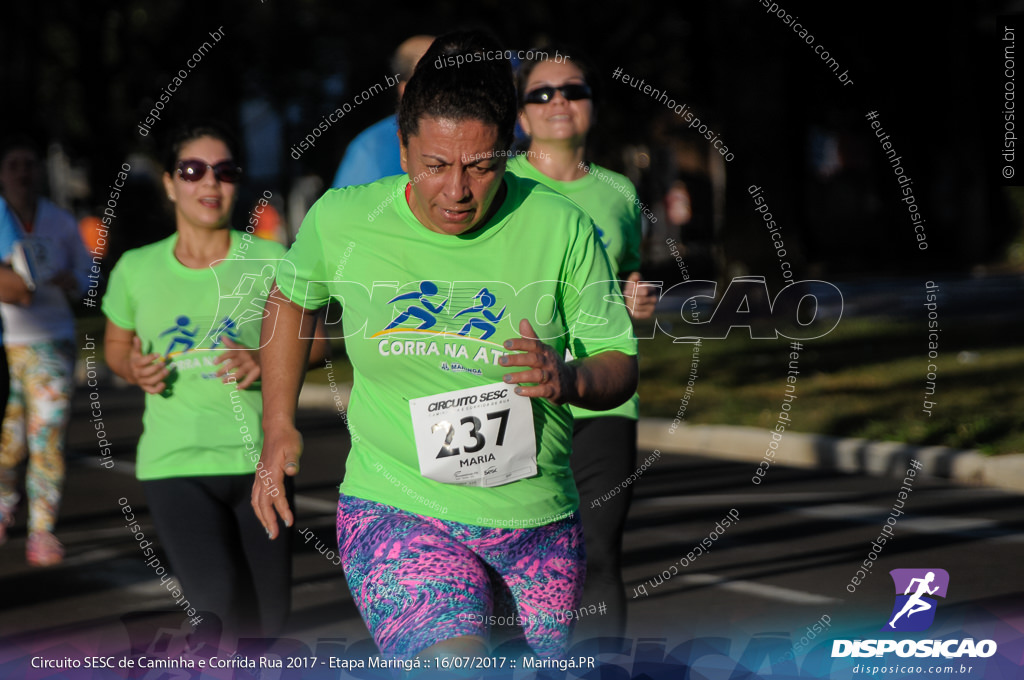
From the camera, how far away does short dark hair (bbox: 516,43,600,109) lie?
5.36m

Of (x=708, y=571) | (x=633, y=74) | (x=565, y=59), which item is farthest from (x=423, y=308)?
(x=633, y=74)

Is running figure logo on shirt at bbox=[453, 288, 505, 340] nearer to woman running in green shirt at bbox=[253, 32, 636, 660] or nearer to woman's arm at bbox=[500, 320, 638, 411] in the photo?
woman running in green shirt at bbox=[253, 32, 636, 660]

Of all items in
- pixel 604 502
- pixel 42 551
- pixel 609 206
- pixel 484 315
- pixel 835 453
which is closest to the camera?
pixel 484 315

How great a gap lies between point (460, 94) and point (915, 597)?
11.8 ft

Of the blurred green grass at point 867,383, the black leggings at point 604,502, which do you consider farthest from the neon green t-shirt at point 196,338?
the blurred green grass at point 867,383

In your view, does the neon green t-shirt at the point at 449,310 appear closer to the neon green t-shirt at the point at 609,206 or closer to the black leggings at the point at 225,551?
the black leggings at the point at 225,551

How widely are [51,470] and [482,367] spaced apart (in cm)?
495

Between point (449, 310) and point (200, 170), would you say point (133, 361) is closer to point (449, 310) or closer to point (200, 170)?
point (200, 170)

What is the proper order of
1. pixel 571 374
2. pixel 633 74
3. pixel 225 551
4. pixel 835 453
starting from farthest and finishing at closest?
pixel 633 74
pixel 835 453
pixel 225 551
pixel 571 374

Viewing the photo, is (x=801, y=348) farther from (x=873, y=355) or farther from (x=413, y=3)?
(x=413, y=3)

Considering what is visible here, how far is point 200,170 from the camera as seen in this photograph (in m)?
4.97

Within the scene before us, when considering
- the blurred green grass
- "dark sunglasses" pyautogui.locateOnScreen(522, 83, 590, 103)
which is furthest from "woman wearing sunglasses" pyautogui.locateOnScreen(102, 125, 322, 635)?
the blurred green grass

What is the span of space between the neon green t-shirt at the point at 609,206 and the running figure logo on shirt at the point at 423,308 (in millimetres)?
1892

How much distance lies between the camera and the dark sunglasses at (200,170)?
4.97 meters
